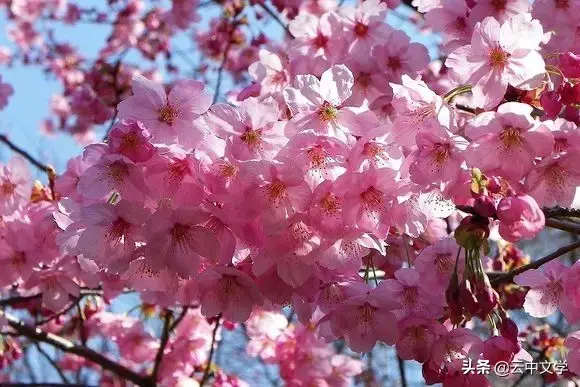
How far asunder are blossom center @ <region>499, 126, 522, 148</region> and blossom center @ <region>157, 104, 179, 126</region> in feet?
2.53

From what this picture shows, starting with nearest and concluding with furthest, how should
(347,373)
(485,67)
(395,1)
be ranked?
(485,67), (395,1), (347,373)

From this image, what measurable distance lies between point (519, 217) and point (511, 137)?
190mm

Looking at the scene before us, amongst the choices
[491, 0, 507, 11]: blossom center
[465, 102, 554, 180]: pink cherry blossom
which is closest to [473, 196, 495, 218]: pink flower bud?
[465, 102, 554, 180]: pink cherry blossom

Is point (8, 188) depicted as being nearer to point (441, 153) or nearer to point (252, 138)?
point (252, 138)

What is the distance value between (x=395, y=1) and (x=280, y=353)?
1.69 m

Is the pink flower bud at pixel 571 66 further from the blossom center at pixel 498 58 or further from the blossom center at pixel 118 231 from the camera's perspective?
the blossom center at pixel 118 231

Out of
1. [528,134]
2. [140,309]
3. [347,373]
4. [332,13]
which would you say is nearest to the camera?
[528,134]

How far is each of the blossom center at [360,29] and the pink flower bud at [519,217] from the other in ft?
4.18

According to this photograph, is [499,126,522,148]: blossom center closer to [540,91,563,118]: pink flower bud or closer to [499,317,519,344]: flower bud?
[540,91,563,118]: pink flower bud

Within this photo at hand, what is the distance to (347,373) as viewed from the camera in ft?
11.4

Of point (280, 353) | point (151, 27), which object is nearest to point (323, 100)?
point (280, 353)

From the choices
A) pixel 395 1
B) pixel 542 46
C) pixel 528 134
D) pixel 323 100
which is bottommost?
pixel 528 134

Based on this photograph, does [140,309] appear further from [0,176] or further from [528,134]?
[528,134]

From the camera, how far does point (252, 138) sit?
1.69m
